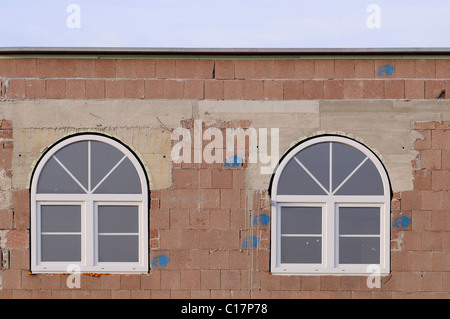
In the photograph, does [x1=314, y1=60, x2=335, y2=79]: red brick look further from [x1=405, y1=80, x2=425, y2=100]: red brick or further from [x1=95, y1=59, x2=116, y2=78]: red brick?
[x1=95, y1=59, x2=116, y2=78]: red brick

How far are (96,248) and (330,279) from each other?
284 cm

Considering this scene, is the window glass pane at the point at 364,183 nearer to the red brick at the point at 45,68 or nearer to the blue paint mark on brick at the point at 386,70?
the blue paint mark on brick at the point at 386,70

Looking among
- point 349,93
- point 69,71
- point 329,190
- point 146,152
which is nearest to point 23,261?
point 146,152

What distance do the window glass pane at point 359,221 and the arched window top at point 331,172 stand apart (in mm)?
197

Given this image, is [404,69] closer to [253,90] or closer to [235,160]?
[253,90]

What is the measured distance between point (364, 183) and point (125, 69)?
319 centimetres

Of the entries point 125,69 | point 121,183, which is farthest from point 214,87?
point 121,183

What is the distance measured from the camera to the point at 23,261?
574 centimetres

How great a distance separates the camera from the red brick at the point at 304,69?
18.8 feet

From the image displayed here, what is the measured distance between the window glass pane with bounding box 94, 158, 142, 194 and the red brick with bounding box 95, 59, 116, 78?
1.13 metres

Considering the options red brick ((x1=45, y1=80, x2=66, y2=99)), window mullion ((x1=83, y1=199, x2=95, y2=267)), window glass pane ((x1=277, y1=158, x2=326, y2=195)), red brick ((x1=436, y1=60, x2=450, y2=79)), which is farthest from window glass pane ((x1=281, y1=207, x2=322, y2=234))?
red brick ((x1=45, y1=80, x2=66, y2=99))

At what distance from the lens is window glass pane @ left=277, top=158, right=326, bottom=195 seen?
5.75 m

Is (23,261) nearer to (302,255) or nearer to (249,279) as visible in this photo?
(249,279)
